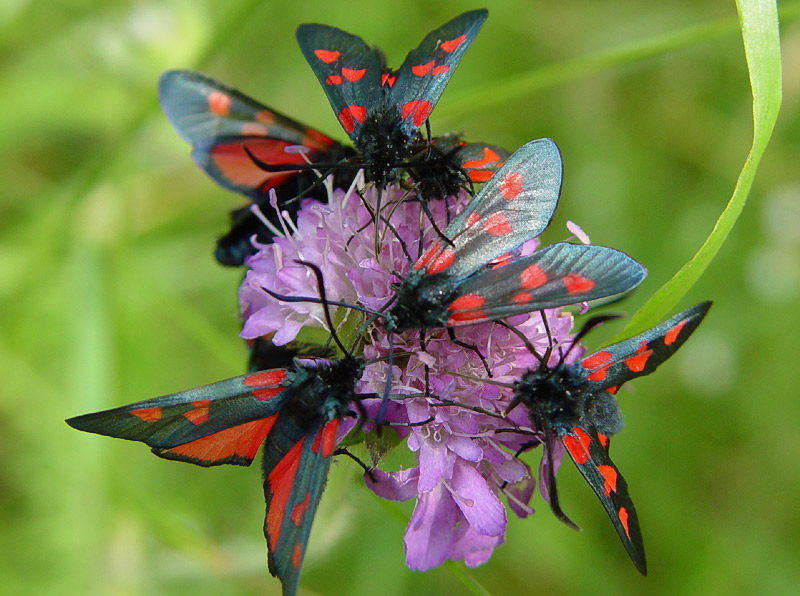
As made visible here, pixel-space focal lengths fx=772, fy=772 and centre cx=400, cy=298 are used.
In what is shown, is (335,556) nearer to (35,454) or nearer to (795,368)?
(35,454)

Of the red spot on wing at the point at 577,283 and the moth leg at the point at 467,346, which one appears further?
the moth leg at the point at 467,346

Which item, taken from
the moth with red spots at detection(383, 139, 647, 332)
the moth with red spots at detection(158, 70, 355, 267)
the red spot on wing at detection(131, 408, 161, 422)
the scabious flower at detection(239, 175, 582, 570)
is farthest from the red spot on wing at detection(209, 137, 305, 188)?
the red spot on wing at detection(131, 408, 161, 422)

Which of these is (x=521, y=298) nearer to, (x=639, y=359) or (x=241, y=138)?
(x=639, y=359)

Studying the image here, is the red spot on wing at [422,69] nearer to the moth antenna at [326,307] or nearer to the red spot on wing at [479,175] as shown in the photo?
the red spot on wing at [479,175]

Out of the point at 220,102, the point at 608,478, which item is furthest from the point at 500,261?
the point at 220,102

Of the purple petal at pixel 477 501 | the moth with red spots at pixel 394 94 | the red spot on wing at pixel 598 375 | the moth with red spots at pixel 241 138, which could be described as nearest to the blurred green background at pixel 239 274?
the moth with red spots at pixel 241 138
